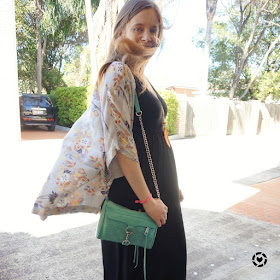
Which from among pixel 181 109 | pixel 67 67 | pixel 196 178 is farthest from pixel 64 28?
pixel 196 178

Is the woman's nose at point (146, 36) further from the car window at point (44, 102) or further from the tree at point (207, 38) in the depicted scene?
the tree at point (207, 38)

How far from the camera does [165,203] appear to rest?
1.50 m

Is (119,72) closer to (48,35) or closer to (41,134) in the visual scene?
(41,134)

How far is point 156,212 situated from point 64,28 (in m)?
20.7

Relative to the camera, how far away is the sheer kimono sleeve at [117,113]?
1.24m

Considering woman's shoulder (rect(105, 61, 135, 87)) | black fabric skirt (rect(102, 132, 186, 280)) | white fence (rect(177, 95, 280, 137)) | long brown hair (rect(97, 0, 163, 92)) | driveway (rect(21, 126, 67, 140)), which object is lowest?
driveway (rect(21, 126, 67, 140))

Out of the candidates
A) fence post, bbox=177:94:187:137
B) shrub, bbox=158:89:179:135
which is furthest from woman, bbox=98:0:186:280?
fence post, bbox=177:94:187:137

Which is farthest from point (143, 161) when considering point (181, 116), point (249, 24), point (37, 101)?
point (249, 24)

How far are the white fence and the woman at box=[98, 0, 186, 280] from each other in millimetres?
11909

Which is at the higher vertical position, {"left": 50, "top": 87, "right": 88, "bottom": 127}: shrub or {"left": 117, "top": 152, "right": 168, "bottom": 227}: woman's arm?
{"left": 117, "top": 152, "right": 168, "bottom": 227}: woman's arm

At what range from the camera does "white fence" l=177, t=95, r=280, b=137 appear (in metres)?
13.6

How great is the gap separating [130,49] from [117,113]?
0.35 m

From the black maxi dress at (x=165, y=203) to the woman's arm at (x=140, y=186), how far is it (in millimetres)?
81

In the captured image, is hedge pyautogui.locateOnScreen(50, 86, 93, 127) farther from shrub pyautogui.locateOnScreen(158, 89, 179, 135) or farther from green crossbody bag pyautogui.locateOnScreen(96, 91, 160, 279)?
green crossbody bag pyautogui.locateOnScreen(96, 91, 160, 279)
